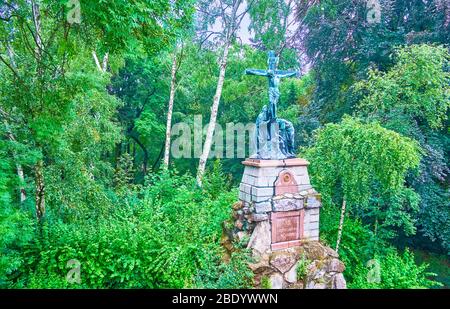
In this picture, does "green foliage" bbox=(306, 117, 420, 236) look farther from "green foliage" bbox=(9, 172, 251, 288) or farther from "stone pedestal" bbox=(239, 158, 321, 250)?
"green foliage" bbox=(9, 172, 251, 288)

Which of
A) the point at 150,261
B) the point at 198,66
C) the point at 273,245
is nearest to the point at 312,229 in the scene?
the point at 273,245

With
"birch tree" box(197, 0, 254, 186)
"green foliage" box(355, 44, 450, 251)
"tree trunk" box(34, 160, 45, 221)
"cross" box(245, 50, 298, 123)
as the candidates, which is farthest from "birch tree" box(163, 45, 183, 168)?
"green foliage" box(355, 44, 450, 251)

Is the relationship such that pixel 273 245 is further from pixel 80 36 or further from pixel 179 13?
pixel 80 36

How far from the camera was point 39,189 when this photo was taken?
22.2 ft

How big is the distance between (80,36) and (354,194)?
6.72 meters

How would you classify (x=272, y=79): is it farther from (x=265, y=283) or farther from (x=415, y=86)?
(x=265, y=283)

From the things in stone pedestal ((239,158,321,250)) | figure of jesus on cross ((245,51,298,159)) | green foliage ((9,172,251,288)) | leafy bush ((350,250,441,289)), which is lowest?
leafy bush ((350,250,441,289))

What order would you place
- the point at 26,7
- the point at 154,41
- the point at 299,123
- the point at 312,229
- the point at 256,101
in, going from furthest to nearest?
the point at 256,101, the point at 299,123, the point at 312,229, the point at 26,7, the point at 154,41

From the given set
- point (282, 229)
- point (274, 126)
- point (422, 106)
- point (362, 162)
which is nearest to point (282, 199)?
point (282, 229)

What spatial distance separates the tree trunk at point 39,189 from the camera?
21.6ft

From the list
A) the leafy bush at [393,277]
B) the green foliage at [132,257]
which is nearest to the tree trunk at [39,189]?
the green foliage at [132,257]

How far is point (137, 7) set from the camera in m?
4.05

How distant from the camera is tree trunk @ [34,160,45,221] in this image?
657 centimetres

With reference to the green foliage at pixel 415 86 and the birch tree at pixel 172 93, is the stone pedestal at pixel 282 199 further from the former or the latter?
the birch tree at pixel 172 93
